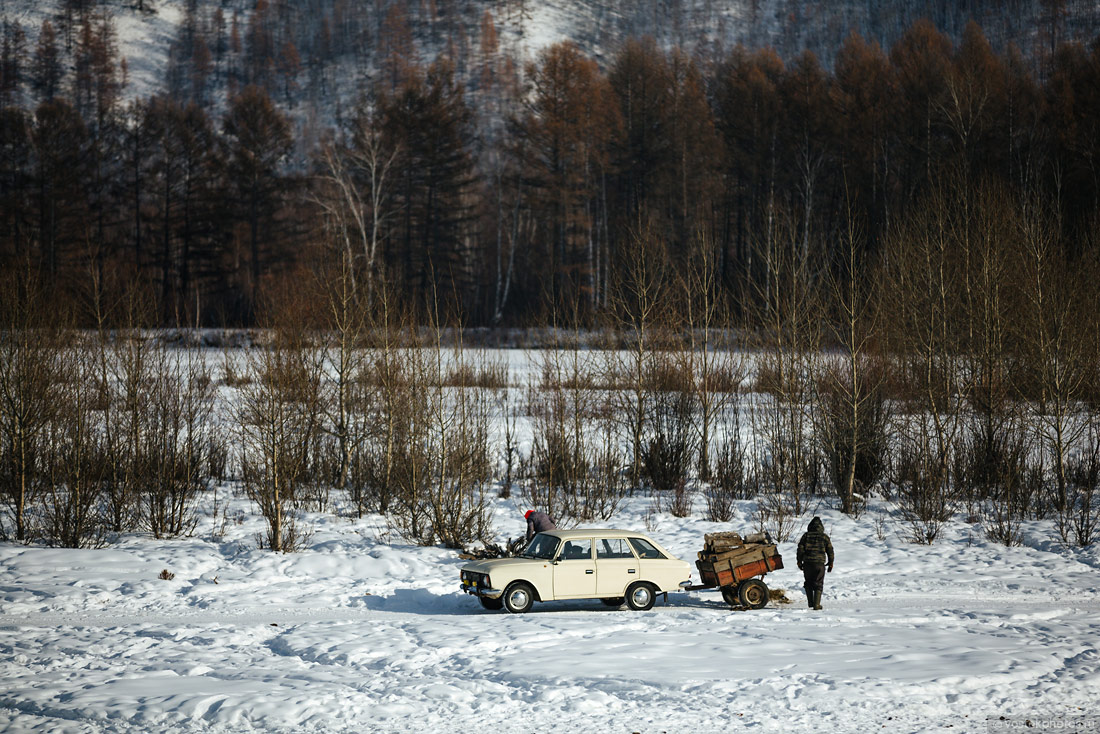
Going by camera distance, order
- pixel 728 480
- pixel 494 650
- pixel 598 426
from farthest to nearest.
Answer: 1. pixel 598 426
2. pixel 728 480
3. pixel 494 650

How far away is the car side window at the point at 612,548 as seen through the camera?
624 inches

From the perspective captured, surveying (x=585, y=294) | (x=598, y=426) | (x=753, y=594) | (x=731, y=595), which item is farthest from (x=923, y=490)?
(x=585, y=294)

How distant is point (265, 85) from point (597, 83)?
303 ft

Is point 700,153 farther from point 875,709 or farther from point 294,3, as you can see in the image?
point 294,3

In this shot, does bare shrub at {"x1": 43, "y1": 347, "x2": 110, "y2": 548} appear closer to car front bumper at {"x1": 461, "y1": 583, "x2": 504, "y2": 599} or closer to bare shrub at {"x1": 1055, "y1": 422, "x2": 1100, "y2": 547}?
car front bumper at {"x1": 461, "y1": 583, "x2": 504, "y2": 599}

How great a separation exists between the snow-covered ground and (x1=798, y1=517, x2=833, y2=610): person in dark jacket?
0.46 metres

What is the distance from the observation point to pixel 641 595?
52.2 feet

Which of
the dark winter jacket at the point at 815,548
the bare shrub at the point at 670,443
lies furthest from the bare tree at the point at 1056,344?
the dark winter jacket at the point at 815,548

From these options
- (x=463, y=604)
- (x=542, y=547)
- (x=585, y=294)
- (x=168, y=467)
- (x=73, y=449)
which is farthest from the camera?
(x=585, y=294)

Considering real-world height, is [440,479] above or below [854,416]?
below

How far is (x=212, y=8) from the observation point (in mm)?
162500

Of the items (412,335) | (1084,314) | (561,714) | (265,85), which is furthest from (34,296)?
(265,85)

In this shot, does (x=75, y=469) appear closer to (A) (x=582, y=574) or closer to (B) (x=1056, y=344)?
(A) (x=582, y=574)

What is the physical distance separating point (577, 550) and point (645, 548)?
1.27 m
